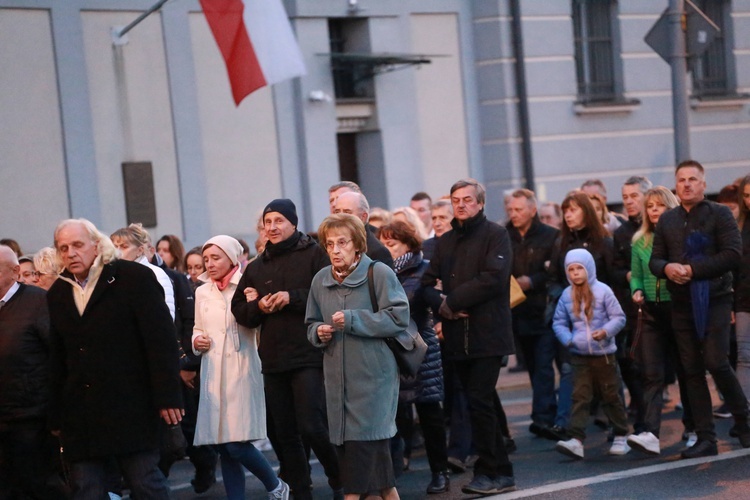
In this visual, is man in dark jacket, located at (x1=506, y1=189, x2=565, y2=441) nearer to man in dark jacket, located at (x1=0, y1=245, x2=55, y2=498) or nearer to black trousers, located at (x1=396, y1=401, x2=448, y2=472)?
black trousers, located at (x1=396, y1=401, x2=448, y2=472)

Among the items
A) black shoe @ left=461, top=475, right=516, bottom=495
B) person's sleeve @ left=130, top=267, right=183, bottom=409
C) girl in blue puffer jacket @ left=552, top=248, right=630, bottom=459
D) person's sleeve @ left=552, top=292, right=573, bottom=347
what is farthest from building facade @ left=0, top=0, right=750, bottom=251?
person's sleeve @ left=130, top=267, right=183, bottom=409

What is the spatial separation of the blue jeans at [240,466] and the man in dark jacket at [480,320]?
127 cm

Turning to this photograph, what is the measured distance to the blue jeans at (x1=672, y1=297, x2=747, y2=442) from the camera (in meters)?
9.78

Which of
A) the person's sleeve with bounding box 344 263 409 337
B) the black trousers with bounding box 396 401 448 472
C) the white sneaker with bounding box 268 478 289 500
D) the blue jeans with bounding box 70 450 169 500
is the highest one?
the person's sleeve with bounding box 344 263 409 337

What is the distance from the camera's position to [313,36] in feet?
59.3

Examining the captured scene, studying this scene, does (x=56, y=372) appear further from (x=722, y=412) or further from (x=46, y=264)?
(x=722, y=412)

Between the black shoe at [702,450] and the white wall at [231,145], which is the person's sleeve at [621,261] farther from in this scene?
the white wall at [231,145]

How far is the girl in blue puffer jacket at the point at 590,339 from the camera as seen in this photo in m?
10.4

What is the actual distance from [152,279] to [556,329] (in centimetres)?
401

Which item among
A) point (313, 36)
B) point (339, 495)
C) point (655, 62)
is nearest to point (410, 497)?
point (339, 495)

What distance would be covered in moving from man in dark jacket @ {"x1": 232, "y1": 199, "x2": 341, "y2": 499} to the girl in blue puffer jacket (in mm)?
2487

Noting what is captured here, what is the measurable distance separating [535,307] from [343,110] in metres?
7.55

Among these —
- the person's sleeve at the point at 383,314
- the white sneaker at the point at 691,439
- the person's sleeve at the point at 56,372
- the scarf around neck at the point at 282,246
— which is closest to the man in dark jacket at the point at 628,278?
the white sneaker at the point at 691,439

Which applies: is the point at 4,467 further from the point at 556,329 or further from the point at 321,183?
the point at 321,183
